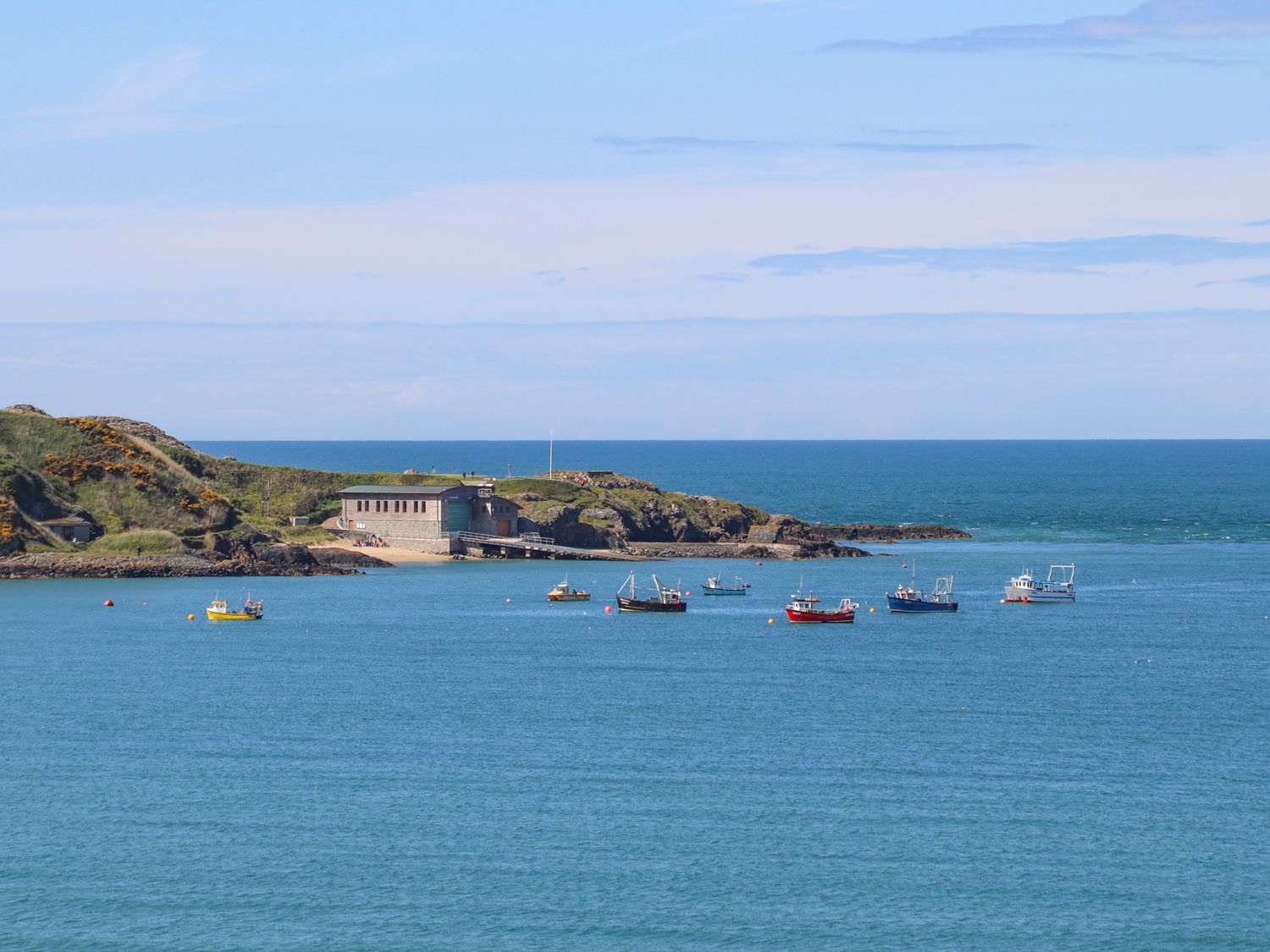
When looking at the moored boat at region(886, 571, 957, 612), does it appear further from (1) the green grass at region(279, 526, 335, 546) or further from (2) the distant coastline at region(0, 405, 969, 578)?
(1) the green grass at region(279, 526, 335, 546)

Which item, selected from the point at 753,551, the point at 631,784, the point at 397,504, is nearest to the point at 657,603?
the point at 753,551

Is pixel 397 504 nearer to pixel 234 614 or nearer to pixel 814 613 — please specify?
pixel 234 614

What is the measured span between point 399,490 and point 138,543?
3064 cm

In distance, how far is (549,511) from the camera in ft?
576

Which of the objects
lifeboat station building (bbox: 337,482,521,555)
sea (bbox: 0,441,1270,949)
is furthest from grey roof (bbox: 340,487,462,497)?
sea (bbox: 0,441,1270,949)

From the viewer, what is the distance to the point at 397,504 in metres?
172

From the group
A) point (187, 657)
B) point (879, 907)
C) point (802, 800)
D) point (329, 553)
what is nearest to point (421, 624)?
point (187, 657)

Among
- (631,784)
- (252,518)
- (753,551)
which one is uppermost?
(252,518)

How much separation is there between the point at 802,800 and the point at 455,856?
14496 millimetres

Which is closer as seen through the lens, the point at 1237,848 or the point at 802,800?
the point at 1237,848

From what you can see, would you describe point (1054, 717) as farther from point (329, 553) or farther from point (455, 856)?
point (329, 553)

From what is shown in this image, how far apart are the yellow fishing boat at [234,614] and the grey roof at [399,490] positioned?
165ft

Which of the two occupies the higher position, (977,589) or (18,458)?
(18,458)

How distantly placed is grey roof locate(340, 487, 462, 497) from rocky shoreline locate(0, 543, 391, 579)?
46.1 feet
